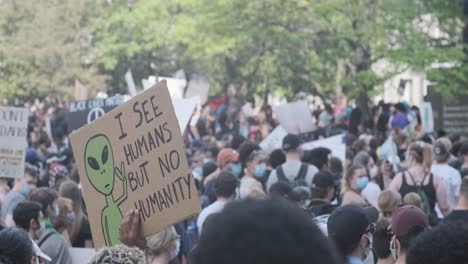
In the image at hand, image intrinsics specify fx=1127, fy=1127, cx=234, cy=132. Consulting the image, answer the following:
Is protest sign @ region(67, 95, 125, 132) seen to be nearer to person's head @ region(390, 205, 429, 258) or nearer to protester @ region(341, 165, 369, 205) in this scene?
protester @ region(341, 165, 369, 205)

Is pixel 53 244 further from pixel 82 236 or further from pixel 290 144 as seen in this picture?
pixel 290 144

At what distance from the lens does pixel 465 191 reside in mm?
8172

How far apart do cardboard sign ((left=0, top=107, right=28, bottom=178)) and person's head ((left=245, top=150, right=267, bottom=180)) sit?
96.4 inches

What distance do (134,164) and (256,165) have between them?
23.6 ft

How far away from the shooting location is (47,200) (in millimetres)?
8586

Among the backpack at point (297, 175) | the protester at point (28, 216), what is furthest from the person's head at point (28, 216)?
the backpack at point (297, 175)

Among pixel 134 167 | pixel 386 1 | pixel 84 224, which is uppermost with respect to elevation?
pixel 386 1

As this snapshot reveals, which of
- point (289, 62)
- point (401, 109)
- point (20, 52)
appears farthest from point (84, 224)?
point (20, 52)

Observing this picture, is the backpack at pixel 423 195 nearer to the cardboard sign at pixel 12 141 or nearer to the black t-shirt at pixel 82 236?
the black t-shirt at pixel 82 236

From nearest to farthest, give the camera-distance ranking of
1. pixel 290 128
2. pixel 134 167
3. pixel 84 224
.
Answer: pixel 134 167 → pixel 84 224 → pixel 290 128

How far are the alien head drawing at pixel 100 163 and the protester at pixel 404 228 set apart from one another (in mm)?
1499

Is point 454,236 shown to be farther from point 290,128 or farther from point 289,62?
point 289,62

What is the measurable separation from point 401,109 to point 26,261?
19.6 m

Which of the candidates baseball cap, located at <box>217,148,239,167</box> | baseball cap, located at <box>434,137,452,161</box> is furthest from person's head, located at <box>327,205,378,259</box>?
baseball cap, located at <box>217,148,239,167</box>
